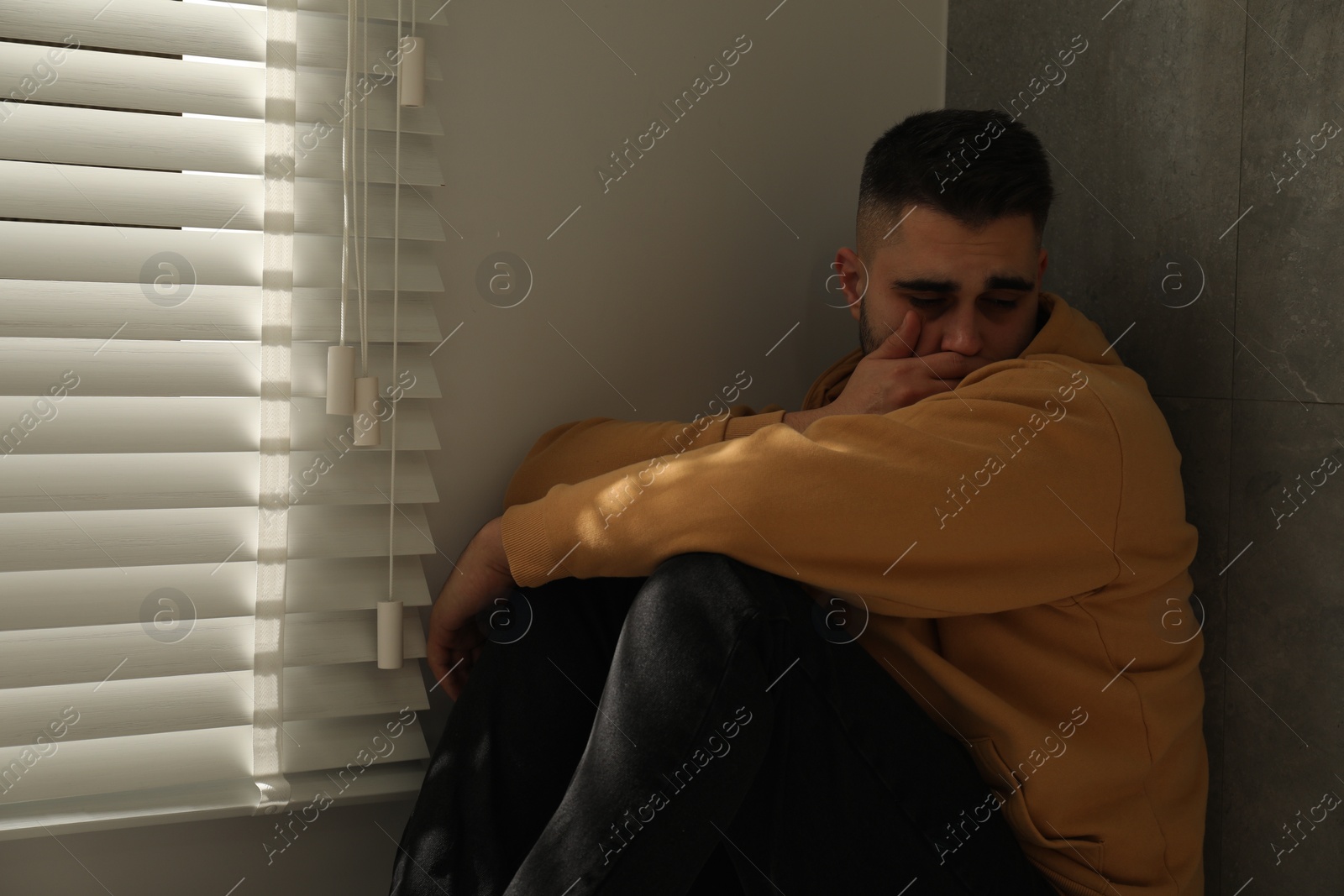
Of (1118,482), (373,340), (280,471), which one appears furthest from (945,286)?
(280,471)

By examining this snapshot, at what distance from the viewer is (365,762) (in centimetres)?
105

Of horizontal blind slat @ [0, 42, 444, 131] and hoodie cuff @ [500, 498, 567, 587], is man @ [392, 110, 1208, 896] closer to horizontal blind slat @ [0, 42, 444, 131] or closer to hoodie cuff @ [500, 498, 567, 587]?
hoodie cuff @ [500, 498, 567, 587]

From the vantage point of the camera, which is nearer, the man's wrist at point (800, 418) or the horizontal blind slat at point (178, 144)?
the horizontal blind slat at point (178, 144)

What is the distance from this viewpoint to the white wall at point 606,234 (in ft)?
3.51

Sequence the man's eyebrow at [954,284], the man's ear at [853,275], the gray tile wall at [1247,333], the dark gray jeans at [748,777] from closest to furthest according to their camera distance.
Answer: the dark gray jeans at [748,777] < the gray tile wall at [1247,333] < the man's eyebrow at [954,284] < the man's ear at [853,275]

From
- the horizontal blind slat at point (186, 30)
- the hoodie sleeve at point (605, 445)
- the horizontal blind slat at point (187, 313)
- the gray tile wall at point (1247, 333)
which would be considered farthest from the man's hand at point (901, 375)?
the horizontal blind slat at point (186, 30)

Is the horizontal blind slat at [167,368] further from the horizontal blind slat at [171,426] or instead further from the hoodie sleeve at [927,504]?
the hoodie sleeve at [927,504]

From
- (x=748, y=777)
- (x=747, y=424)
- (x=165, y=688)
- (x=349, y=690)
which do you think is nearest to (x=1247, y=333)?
(x=747, y=424)

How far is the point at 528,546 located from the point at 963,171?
0.58 metres

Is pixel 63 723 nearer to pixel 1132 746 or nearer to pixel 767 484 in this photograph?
pixel 767 484

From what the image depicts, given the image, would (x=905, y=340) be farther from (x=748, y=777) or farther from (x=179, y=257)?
(x=179, y=257)

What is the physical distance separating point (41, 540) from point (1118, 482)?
1004 millimetres

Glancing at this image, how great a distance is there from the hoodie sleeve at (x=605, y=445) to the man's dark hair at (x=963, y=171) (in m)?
0.26

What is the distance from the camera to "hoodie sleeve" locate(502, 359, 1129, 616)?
0.83 metres
